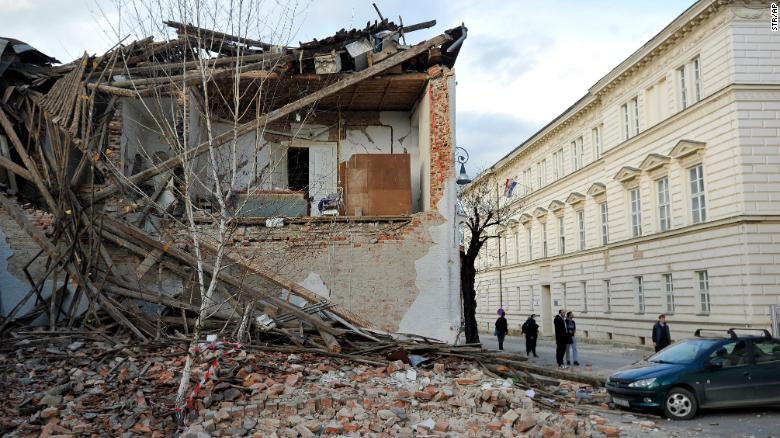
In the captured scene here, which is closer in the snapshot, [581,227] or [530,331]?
[530,331]

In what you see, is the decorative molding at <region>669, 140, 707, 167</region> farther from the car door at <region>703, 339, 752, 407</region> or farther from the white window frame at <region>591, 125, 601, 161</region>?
the car door at <region>703, 339, 752, 407</region>

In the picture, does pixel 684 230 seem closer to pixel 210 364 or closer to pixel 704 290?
pixel 704 290

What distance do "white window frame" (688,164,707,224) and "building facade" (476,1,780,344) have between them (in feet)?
0.20

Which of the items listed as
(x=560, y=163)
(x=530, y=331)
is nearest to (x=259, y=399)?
(x=530, y=331)

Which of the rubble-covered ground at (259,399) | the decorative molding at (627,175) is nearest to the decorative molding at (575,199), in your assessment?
the decorative molding at (627,175)

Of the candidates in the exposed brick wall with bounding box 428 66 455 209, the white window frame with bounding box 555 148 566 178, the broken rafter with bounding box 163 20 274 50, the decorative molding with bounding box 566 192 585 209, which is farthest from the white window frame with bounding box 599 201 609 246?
the broken rafter with bounding box 163 20 274 50

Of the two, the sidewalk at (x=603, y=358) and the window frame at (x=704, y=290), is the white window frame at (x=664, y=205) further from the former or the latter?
the sidewalk at (x=603, y=358)

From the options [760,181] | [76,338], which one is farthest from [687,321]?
[76,338]

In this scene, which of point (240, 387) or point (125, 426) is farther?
point (240, 387)

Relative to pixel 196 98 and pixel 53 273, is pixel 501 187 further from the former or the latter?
pixel 53 273

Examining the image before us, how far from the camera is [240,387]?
868cm

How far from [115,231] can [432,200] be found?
21.1 feet

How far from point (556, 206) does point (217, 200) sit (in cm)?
2925

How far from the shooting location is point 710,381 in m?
10.7
